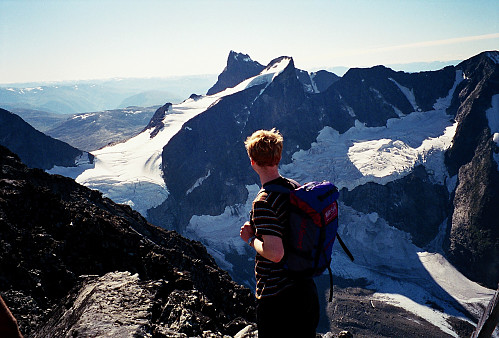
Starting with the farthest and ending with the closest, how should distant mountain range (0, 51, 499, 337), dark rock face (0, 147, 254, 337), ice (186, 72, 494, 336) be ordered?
distant mountain range (0, 51, 499, 337), ice (186, 72, 494, 336), dark rock face (0, 147, 254, 337)

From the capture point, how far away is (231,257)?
95188 millimetres

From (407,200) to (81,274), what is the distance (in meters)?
119

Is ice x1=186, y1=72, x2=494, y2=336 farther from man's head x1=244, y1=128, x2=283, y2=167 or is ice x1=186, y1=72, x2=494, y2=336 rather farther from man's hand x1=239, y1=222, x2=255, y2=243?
man's head x1=244, y1=128, x2=283, y2=167

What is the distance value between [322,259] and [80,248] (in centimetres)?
1286

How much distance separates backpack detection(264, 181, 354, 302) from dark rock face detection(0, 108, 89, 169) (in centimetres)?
12109

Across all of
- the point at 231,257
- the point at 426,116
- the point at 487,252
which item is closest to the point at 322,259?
the point at 231,257

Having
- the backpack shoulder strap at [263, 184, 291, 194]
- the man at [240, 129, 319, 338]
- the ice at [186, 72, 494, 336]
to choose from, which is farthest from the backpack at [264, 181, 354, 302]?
the ice at [186, 72, 494, 336]

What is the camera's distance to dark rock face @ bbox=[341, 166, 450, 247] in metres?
110

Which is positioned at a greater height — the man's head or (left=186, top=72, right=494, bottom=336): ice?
the man's head

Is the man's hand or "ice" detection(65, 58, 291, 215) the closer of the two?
the man's hand

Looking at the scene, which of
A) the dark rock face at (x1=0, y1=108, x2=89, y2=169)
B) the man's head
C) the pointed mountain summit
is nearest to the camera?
the man's head

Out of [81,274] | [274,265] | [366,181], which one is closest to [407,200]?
[366,181]

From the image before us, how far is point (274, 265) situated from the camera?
493cm

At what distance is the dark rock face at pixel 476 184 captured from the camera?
287 feet
